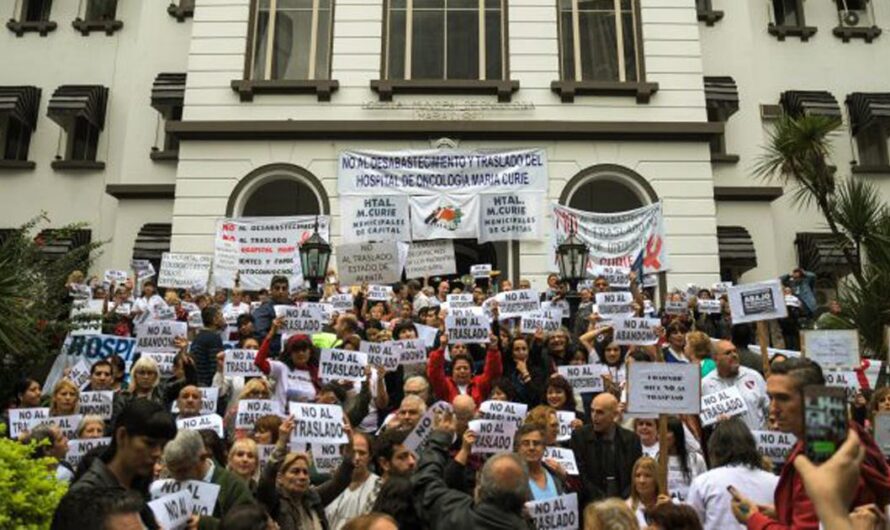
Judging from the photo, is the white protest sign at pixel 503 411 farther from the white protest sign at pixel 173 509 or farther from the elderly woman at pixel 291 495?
the white protest sign at pixel 173 509

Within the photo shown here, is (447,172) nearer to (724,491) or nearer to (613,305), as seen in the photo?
(613,305)

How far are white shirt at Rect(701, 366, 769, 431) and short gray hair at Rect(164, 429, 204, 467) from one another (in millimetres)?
5142

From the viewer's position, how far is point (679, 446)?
6918 millimetres

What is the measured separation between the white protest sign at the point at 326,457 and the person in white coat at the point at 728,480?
2.84 metres

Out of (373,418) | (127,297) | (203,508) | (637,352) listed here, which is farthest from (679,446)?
(127,297)

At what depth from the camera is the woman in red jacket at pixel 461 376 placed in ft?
28.1

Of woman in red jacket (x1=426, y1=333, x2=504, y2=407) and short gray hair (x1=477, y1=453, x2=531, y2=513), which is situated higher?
woman in red jacket (x1=426, y1=333, x2=504, y2=407)

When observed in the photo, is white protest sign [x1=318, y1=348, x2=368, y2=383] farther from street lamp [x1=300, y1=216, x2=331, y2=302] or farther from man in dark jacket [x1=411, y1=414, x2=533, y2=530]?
street lamp [x1=300, y1=216, x2=331, y2=302]

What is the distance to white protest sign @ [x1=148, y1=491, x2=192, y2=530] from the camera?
179 inches

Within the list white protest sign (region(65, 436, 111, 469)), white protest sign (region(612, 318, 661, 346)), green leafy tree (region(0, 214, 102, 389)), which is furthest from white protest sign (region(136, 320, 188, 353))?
white protest sign (region(612, 318, 661, 346))

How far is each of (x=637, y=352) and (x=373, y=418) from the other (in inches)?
120

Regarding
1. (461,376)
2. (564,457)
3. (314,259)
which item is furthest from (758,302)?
(314,259)

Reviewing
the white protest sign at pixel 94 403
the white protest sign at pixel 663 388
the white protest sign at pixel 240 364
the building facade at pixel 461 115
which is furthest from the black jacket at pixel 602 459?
the building facade at pixel 461 115

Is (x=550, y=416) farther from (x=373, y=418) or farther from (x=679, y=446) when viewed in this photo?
(x=373, y=418)
